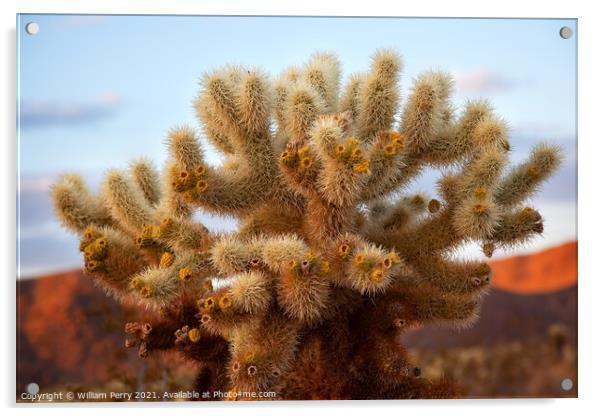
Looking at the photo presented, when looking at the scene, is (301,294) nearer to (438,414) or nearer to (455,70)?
(438,414)

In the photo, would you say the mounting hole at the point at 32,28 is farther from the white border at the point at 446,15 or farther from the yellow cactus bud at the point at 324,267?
the yellow cactus bud at the point at 324,267

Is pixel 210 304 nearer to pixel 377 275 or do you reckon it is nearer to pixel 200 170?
pixel 200 170

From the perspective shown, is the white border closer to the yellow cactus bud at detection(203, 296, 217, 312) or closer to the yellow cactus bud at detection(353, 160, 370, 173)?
the yellow cactus bud at detection(203, 296, 217, 312)

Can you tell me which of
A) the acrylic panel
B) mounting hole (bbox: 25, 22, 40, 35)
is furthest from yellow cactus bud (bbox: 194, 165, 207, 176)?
mounting hole (bbox: 25, 22, 40, 35)

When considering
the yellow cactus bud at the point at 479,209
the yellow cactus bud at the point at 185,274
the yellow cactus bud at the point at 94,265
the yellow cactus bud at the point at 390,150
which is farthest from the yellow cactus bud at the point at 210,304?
the yellow cactus bud at the point at 479,209

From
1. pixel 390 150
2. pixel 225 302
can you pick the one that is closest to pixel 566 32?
pixel 390 150
